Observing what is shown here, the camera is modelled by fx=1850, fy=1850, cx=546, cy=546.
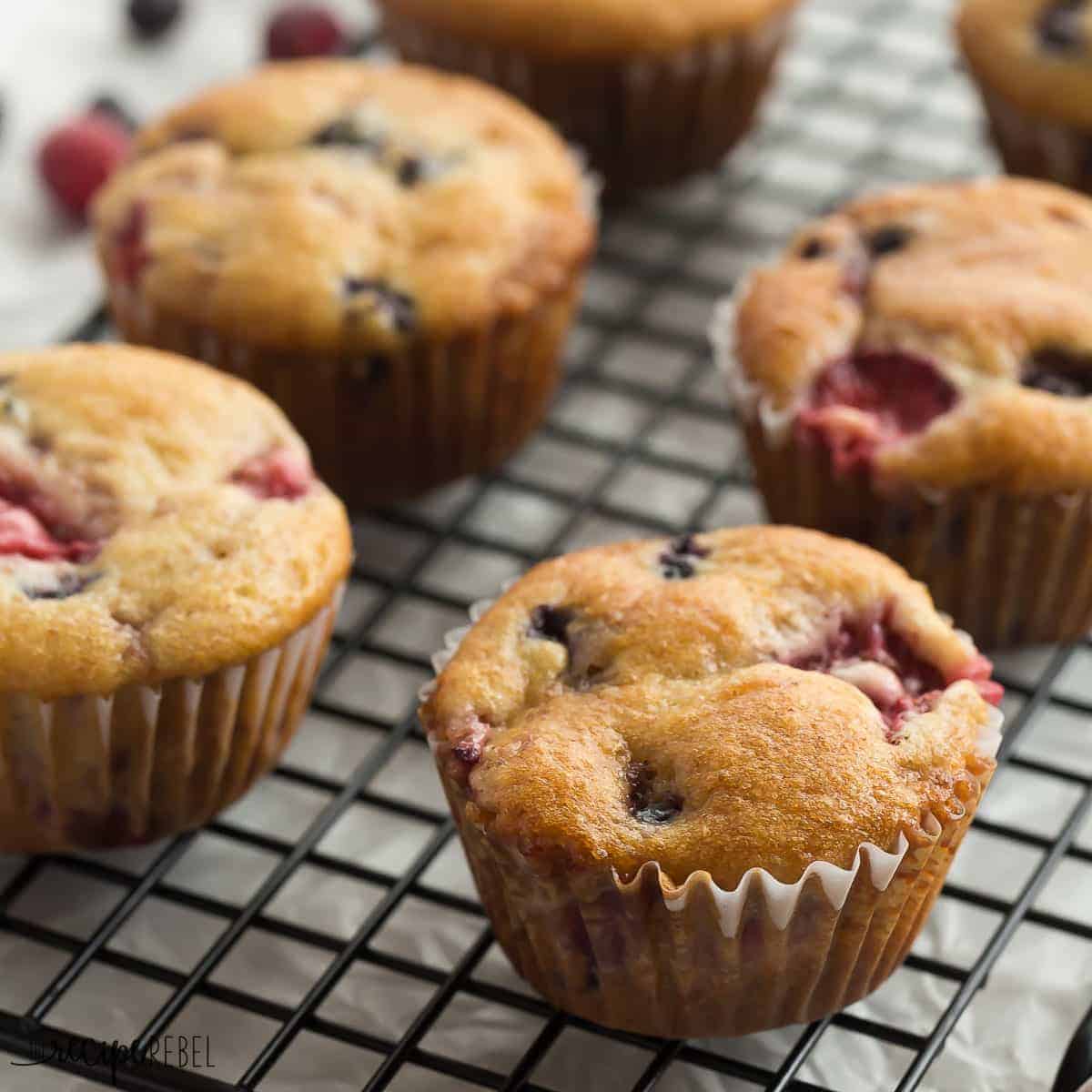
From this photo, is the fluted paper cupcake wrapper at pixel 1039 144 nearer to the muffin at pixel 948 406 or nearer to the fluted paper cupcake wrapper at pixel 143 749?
the muffin at pixel 948 406

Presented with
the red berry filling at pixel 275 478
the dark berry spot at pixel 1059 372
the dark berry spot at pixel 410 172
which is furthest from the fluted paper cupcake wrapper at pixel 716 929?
the dark berry spot at pixel 410 172

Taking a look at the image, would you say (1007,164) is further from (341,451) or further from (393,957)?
(393,957)

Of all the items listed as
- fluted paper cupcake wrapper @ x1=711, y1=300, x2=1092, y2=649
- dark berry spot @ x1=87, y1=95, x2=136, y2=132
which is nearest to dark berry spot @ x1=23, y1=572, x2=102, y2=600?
fluted paper cupcake wrapper @ x1=711, y1=300, x2=1092, y2=649

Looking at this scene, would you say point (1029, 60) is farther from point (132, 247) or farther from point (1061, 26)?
point (132, 247)

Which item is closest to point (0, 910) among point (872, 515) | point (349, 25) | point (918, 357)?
point (872, 515)

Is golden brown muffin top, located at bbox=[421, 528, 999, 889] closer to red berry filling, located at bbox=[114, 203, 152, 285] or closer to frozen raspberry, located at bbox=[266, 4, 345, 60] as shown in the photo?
red berry filling, located at bbox=[114, 203, 152, 285]
